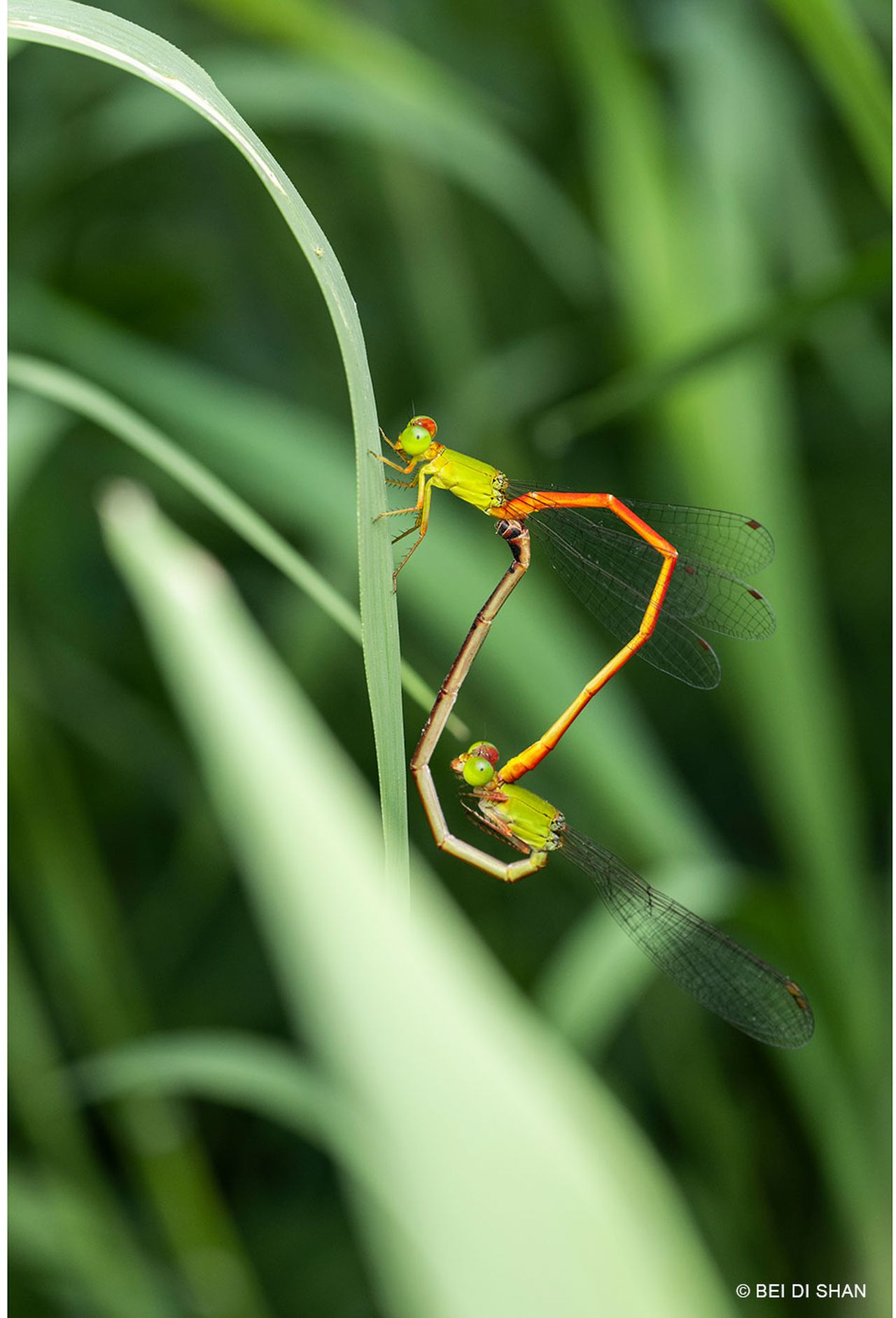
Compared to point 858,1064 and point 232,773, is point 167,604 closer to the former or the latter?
point 232,773

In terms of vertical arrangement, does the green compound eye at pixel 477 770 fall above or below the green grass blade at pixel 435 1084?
above

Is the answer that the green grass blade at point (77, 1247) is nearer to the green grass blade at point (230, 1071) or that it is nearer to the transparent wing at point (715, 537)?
the green grass blade at point (230, 1071)

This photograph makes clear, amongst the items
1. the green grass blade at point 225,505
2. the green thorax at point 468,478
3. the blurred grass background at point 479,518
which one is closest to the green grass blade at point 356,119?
the blurred grass background at point 479,518

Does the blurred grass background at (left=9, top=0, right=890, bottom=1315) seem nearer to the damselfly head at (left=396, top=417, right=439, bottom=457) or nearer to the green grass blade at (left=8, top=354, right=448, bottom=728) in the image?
the damselfly head at (left=396, top=417, right=439, bottom=457)

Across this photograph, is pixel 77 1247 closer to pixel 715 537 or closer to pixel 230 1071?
pixel 230 1071

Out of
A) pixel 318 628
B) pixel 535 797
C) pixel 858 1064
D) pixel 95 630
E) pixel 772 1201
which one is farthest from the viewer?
pixel 95 630

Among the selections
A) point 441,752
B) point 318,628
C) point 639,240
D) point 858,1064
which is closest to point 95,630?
point 318,628
